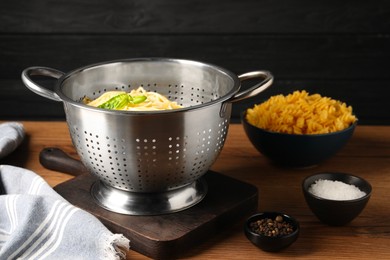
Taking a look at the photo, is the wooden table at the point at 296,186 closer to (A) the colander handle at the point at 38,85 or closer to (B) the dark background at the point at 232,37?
(A) the colander handle at the point at 38,85

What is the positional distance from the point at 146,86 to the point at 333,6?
1613 mm

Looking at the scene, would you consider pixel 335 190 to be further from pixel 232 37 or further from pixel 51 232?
pixel 232 37

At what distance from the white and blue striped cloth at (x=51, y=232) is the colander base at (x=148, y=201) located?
0.10m

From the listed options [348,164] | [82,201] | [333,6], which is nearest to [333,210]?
[348,164]

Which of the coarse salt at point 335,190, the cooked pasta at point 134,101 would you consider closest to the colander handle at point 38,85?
the cooked pasta at point 134,101

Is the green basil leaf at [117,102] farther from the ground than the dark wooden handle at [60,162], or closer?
farther from the ground

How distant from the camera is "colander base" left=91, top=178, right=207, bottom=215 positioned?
1455 mm

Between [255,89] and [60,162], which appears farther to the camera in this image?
[60,162]

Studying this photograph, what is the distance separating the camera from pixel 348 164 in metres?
1.78

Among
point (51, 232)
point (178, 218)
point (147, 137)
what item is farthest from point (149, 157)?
point (51, 232)

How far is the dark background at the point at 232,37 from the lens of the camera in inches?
120

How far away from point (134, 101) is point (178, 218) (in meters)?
0.30

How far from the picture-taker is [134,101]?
1.52 metres

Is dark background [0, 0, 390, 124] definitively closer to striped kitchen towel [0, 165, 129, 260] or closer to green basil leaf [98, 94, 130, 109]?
green basil leaf [98, 94, 130, 109]
